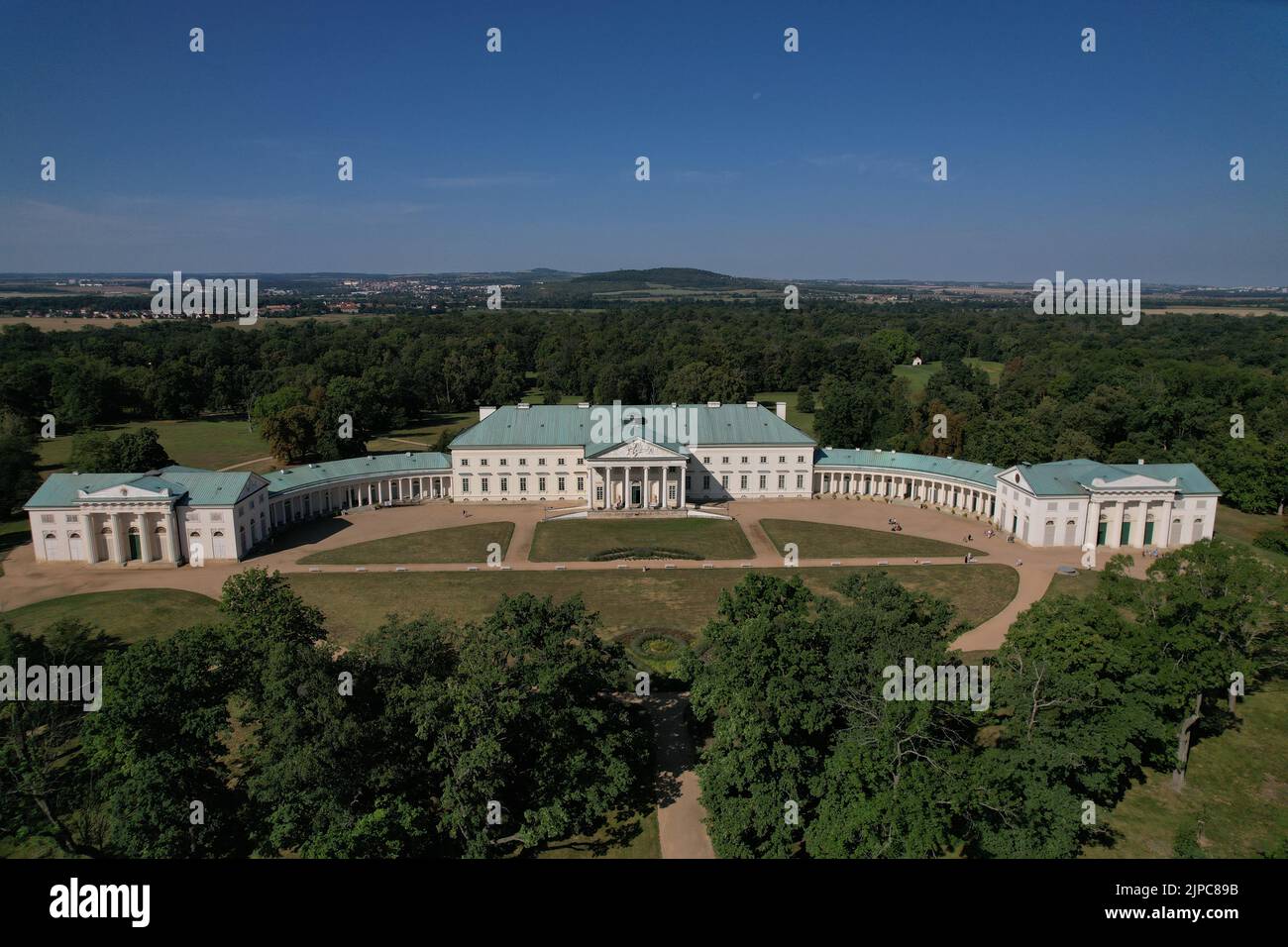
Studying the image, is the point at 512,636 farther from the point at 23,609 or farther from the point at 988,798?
the point at 23,609

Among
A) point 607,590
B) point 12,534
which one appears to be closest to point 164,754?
point 607,590

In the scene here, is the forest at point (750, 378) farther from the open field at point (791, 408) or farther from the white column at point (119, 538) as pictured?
the white column at point (119, 538)

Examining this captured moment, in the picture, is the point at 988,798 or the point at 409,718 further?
the point at 409,718

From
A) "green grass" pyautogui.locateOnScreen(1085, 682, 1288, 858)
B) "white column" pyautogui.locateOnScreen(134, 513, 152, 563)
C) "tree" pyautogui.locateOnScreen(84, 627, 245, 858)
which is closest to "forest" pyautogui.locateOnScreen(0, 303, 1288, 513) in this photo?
"white column" pyautogui.locateOnScreen(134, 513, 152, 563)

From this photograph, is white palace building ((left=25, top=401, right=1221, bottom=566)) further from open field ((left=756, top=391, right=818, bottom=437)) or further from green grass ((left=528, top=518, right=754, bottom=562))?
open field ((left=756, top=391, right=818, bottom=437))

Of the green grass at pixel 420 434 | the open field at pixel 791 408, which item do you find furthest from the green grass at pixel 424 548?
the open field at pixel 791 408
